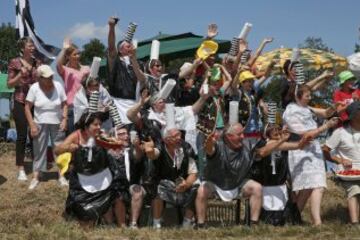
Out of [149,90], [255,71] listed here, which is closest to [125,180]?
[149,90]

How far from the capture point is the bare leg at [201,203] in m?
6.32

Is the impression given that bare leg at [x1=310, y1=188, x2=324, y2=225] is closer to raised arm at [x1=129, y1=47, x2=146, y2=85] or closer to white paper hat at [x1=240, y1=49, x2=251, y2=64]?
white paper hat at [x1=240, y1=49, x2=251, y2=64]

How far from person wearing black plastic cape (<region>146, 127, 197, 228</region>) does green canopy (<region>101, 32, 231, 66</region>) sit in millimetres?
4993

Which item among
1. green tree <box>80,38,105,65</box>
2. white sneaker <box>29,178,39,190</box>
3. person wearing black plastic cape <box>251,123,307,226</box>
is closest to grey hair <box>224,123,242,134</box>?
person wearing black plastic cape <box>251,123,307,226</box>

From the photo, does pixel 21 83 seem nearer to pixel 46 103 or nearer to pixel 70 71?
pixel 46 103

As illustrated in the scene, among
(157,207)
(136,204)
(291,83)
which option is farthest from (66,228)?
(291,83)

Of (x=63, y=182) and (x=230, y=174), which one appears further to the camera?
(x=63, y=182)

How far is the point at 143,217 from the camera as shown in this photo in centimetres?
693

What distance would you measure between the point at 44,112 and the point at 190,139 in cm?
218

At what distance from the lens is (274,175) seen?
22.1 feet

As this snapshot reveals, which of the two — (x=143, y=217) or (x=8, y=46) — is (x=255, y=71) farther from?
(x=8, y=46)

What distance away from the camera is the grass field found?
5680mm

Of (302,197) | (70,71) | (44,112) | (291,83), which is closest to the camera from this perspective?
(302,197)

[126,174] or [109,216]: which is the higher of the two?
[126,174]
